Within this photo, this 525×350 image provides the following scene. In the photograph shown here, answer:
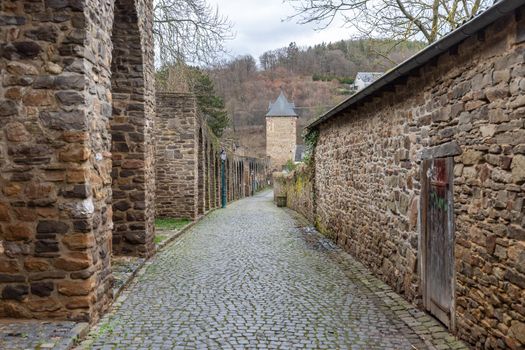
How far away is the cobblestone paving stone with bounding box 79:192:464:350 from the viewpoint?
16.0 ft

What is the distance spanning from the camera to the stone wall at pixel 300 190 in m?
16.3

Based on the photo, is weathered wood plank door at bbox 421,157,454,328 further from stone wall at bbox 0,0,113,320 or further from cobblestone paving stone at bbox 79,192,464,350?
stone wall at bbox 0,0,113,320

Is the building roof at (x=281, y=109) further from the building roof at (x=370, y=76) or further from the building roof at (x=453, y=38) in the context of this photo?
the building roof at (x=453, y=38)

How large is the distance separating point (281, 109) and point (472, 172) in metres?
71.1

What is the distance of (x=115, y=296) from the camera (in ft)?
21.0

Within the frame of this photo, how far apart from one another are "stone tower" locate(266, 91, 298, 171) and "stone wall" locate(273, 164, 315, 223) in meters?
44.9

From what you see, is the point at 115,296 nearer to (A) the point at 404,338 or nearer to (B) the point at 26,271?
(B) the point at 26,271

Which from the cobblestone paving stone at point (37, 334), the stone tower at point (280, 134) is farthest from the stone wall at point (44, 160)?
the stone tower at point (280, 134)

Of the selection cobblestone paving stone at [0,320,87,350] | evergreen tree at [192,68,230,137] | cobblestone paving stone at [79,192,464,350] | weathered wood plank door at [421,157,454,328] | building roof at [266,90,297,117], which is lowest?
cobblestone paving stone at [79,192,464,350]

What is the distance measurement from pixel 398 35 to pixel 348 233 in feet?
19.9

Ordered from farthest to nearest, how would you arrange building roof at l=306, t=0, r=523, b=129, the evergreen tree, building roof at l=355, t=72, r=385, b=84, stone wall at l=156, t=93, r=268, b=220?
1. the evergreen tree
2. stone wall at l=156, t=93, r=268, b=220
3. building roof at l=355, t=72, r=385, b=84
4. building roof at l=306, t=0, r=523, b=129

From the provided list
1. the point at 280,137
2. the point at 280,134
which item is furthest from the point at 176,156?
the point at 280,134

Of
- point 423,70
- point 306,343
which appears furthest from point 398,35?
point 306,343

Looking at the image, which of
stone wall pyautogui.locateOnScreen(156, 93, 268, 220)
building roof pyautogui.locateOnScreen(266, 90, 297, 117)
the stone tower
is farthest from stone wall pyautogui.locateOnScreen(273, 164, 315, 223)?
building roof pyautogui.locateOnScreen(266, 90, 297, 117)
